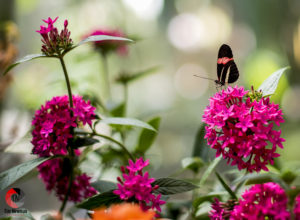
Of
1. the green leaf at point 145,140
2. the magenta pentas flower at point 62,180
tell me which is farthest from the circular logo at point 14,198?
the green leaf at point 145,140

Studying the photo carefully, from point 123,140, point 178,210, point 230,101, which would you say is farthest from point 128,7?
point 230,101

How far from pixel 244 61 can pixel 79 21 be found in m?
1.06

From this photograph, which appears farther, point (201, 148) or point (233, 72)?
point (201, 148)

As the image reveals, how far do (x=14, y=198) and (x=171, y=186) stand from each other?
0.30m

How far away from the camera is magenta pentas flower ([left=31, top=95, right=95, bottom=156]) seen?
0.59 m

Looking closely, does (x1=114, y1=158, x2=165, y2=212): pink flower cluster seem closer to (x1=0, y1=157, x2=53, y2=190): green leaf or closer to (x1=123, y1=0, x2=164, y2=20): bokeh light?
Answer: (x1=0, y1=157, x2=53, y2=190): green leaf

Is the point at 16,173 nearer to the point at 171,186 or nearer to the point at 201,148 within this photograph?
the point at 171,186

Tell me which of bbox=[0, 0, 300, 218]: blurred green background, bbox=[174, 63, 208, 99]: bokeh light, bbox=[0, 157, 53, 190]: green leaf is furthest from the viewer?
bbox=[174, 63, 208, 99]: bokeh light

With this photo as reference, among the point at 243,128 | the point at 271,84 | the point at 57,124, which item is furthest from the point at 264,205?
the point at 57,124

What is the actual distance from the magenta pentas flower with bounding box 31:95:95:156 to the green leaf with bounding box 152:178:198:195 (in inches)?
6.6

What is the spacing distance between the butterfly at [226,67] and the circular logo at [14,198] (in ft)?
1.42

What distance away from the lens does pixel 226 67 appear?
2.12 ft

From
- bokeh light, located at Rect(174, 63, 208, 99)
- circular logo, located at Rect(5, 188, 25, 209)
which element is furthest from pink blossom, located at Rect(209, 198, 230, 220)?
bokeh light, located at Rect(174, 63, 208, 99)

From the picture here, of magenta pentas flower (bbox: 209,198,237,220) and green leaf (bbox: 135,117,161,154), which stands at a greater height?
green leaf (bbox: 135,117,161,154)
